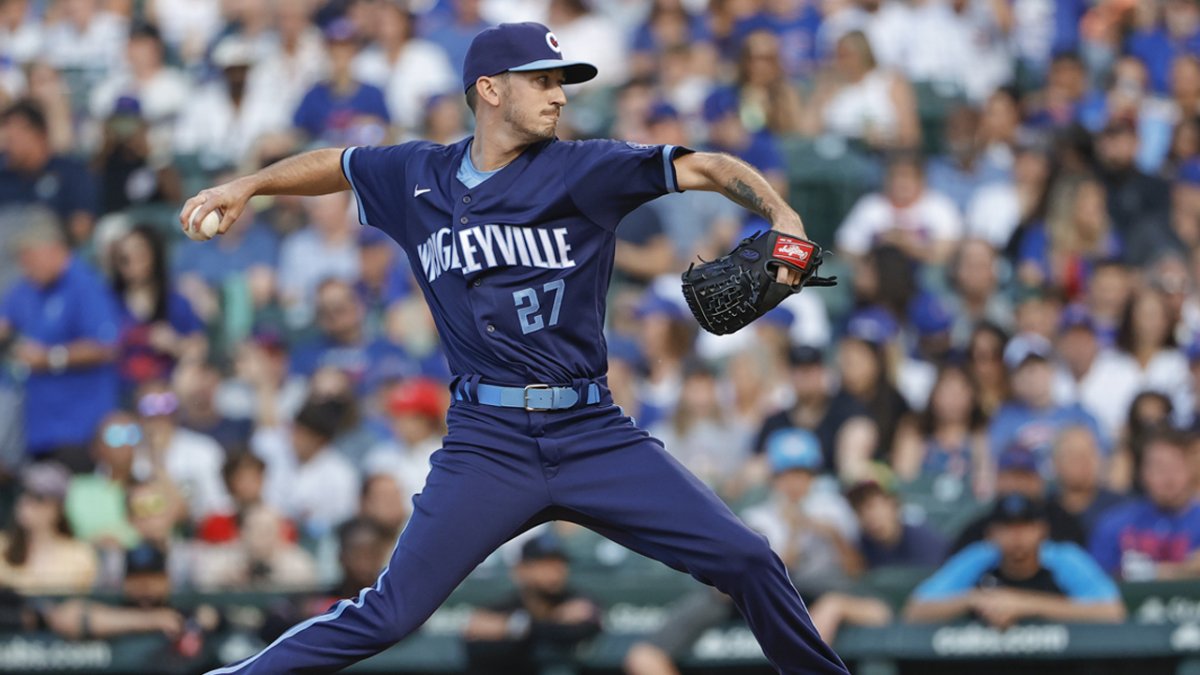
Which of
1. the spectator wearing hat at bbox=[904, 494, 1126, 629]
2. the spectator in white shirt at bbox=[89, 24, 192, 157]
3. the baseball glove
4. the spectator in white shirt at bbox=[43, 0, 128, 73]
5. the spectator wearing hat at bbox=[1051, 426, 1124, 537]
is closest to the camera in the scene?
the baseball glove

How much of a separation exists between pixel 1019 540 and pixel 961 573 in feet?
0.92

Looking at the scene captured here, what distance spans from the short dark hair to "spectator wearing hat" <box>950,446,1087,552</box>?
251 inches

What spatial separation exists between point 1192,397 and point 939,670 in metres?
2.25

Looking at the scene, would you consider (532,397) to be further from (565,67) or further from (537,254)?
(565,67)

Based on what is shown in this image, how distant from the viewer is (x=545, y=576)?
8250 millimetres

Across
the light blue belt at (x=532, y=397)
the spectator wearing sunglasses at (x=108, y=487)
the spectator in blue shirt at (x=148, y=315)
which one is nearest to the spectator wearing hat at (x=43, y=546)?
the spectator wearing sunglasses at (x=108, y=487)

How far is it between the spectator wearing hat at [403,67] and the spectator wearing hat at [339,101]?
164mm

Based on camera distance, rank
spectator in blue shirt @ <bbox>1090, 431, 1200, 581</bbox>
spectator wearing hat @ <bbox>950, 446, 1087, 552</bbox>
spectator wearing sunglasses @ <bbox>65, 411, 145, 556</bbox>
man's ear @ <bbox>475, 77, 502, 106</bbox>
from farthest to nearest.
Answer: spectator wearing sunglasses @ <bbox>65, 411, 145, 556</bbox>
spectator in blue shirt @ <bbox>1090, 431, 1200, 581</bbox>
spectator wearing hat @ <bbox>950, 446, 1087, 552</bbox>
man's ear @ <bbox>475, 77, 502, 106</bbox>

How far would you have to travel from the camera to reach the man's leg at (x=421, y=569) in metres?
5.36

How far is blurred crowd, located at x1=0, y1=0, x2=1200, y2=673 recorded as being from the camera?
8.66 metres

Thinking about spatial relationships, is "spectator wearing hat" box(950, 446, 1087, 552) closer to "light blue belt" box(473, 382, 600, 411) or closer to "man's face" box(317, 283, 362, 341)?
"light blue belt" box(473, 382, 600, 411)

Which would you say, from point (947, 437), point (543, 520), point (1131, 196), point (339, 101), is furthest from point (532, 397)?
point (339, 101)

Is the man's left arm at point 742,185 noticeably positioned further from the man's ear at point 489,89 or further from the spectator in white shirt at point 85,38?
the spectator in white shirt at point 85,38

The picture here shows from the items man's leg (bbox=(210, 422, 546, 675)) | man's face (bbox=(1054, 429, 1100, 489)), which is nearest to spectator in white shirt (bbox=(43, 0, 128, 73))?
man's face (bbox=(1054, 429, 1100, 489))
